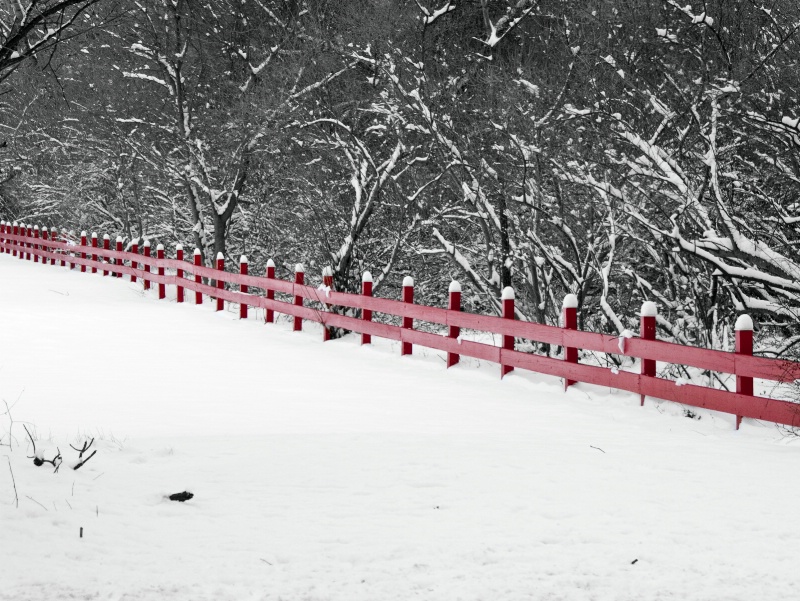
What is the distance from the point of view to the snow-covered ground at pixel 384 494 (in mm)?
4711

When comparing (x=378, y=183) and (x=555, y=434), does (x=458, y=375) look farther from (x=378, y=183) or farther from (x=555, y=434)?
(x=378, y=183)

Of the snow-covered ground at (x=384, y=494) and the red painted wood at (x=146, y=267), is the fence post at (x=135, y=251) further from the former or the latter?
the snow-covered ground at (x=384, y=494)

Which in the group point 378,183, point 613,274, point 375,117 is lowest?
point 613,274

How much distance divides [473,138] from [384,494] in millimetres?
11917

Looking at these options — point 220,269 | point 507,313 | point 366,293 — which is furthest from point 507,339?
point 220,269

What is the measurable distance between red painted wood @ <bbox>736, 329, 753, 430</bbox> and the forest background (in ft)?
2.02

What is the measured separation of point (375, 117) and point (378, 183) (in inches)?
102

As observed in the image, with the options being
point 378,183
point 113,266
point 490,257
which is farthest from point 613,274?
point 113,266

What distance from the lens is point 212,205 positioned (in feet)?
83.3

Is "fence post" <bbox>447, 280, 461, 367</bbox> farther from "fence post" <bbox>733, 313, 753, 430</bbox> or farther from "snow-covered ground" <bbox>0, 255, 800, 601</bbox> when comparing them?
"fence post" <bbox>733, 313, 753, 430</bbox>

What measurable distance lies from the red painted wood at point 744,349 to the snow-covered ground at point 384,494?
0.39 meters

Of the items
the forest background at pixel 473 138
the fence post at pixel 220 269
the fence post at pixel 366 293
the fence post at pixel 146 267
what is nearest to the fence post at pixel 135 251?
the fence post at pixel 146 267

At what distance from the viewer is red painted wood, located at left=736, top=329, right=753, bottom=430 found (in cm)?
851

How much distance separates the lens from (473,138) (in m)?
17.3
